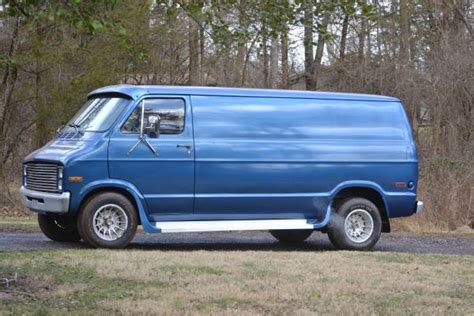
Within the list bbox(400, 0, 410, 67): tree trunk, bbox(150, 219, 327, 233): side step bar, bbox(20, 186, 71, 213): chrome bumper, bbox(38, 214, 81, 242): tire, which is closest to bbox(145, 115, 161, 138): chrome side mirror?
bbox(150, 219, 327, 233): side step bar

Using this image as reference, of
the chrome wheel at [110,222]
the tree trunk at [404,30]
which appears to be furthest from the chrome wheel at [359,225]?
the tree trunk at [404,30]

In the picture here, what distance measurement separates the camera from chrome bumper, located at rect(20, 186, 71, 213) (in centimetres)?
1112

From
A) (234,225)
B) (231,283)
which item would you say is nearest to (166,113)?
(234,225)

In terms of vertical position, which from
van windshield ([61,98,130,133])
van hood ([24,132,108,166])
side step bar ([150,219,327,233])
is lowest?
side step bar ([150,219,327,233])

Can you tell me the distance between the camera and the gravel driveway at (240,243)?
12.2 metres

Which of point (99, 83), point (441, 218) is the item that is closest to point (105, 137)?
point (441, 218)

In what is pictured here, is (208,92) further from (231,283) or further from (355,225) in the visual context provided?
(231,283)

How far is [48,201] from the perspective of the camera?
1128 cm

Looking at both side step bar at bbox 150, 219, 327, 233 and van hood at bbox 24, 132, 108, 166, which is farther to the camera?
side step bar at bbox 150, 219, 327, 233

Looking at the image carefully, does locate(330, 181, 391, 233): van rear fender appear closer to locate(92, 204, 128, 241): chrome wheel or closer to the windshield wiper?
locate(92, 204, 128, 241): chrome wheel

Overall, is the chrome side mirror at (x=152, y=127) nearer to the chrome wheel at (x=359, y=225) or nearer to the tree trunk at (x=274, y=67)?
the chrome wheel at (x=359, y=225)

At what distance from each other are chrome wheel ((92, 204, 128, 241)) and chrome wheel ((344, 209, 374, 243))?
129 inches

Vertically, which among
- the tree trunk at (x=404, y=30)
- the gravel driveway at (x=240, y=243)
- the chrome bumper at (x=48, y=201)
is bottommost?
the gravel driveway at (x=240, y=243)

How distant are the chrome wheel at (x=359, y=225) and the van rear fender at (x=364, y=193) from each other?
275 mm
